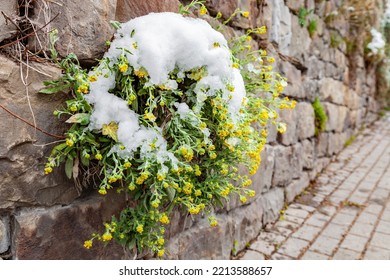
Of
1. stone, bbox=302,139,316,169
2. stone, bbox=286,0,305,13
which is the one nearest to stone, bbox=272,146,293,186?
stone, bbox=302,139,316,169

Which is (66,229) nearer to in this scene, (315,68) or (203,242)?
(203,242)

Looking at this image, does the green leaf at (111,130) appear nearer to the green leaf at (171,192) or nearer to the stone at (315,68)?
the green leaf at (171,192)

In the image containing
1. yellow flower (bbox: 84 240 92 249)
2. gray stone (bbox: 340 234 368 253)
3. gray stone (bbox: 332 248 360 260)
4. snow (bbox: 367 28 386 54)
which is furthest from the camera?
snow (bbox: 367 28 386 54)

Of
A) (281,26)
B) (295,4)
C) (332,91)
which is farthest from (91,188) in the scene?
(332,91)

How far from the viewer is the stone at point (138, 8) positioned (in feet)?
4.98

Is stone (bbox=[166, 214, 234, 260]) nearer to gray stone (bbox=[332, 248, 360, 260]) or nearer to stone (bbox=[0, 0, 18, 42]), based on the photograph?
gray stone (bbox=[332, 248, 360, 260])

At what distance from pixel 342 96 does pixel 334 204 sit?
2.16m

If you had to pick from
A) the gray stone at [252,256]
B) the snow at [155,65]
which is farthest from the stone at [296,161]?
the snow at [155,65]

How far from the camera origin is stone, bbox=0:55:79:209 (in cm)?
121

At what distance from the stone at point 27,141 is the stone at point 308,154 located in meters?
2.90

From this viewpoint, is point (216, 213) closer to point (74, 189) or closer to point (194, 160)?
point (194, 160)

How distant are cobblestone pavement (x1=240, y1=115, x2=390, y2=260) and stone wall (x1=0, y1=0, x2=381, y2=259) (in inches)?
5.2

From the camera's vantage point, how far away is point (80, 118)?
1.31 metres

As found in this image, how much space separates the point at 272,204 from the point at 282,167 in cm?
36
